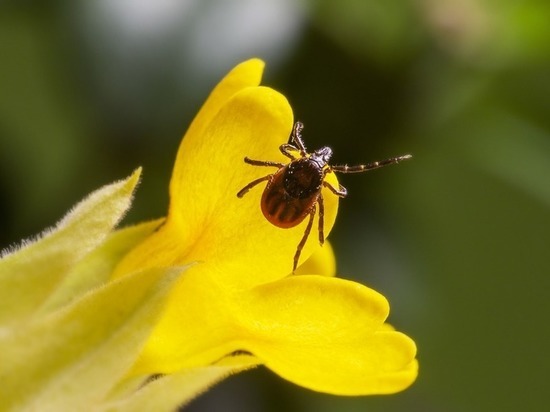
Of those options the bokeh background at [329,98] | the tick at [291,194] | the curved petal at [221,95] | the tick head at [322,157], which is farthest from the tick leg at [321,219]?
the bokeh background at [329,98]

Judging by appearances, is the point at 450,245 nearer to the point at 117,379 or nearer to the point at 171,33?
the point at 171,33

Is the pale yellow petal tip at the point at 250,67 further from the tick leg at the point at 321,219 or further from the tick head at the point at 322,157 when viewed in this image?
the tick head at the point at 322,157

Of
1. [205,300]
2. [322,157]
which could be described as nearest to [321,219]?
[205,300]

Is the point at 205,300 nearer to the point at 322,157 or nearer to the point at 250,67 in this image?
the point at 250,67

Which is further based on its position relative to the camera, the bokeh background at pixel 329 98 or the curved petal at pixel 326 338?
the bokeh background at pixel 329 98

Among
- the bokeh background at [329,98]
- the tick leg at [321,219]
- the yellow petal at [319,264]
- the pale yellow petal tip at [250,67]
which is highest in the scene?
the bokeh background at [329,98]

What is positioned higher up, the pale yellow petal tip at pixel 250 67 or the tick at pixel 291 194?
the pale yellow petal tip at pixel 250 67

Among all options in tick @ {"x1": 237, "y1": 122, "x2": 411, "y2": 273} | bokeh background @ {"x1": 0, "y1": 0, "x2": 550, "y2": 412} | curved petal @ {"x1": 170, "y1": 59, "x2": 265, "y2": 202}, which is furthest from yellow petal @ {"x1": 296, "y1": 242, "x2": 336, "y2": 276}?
bokeh background @ {"x1": 0, "y1": 0, "x2": 550, "y2": 412}

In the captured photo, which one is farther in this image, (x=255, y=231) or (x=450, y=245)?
(x=450, y=245)

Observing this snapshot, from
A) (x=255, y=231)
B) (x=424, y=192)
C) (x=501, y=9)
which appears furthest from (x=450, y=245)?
(x=255, y=231)
